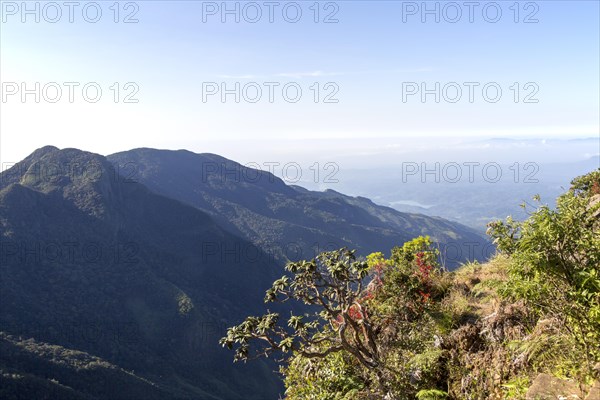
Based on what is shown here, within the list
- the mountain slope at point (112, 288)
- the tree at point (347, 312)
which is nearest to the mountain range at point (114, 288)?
A: the mountain slope at point (112, 288)

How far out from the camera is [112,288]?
108 metres

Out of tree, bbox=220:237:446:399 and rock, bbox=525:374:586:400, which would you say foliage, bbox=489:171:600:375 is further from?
tree, bbox=220:237:446:399

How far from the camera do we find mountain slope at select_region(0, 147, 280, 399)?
2916 inches

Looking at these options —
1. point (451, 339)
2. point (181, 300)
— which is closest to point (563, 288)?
point (451, 339)

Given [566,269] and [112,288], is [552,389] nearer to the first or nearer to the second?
[566,269]

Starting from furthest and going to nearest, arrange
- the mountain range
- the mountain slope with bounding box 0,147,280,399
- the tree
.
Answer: the mountain slope with bounding box 0,147,280,399, the mountain range, the tree

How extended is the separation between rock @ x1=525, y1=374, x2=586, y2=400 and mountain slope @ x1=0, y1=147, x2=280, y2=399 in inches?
2619

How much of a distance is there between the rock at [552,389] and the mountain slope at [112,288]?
66531mm

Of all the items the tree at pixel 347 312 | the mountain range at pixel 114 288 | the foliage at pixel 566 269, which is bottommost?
the mountain range at pixel 114 288

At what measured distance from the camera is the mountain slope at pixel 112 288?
74062mm

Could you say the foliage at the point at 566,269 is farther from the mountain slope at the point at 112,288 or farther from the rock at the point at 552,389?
the mountain slope at the point at 112,288

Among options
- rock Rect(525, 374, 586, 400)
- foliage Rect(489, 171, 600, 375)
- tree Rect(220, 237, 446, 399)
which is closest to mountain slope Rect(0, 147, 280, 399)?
tree Rect(220, 237, 446, 399)

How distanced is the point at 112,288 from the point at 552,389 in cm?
11813

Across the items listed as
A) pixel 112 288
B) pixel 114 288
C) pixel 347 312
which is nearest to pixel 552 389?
pixel 347 312
